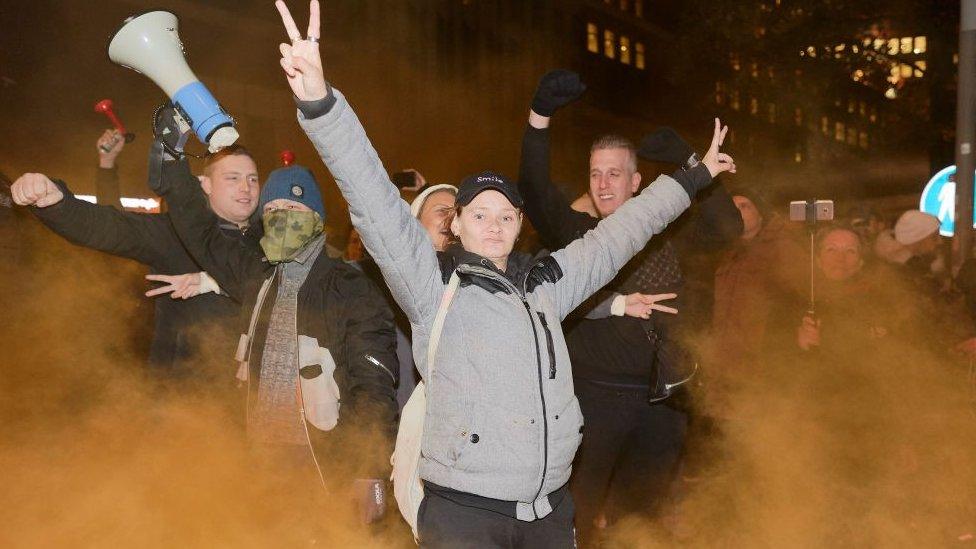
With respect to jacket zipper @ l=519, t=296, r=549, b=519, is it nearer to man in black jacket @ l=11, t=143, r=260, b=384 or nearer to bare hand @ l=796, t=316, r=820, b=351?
man in black jacket @ l=11, t=143, r=260, b=384

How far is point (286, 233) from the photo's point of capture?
3.73 metres

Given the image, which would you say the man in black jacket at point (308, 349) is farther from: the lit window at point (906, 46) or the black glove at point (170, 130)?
the lit window at point (906, 46)

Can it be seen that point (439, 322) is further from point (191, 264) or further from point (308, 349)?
point (191, 264)

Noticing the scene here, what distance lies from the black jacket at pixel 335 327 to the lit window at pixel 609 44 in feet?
85.5

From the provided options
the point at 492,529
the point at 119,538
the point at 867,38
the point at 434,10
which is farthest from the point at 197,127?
the point at 867,38

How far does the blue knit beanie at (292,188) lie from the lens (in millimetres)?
3945

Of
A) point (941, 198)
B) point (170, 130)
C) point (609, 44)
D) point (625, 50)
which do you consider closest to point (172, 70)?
point (170, 130)

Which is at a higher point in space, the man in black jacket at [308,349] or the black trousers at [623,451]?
the man in black jacket at [308,349]

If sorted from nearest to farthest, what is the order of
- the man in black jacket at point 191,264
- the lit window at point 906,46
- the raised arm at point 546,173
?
the raised arm at point 546,173 → the man in black jacket at point 191,264 → the lit window at point 906,46

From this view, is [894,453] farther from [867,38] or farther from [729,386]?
[867,38]

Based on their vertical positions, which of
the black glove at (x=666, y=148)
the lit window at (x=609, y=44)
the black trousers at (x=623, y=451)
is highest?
the lit window at (x=609, y=44)

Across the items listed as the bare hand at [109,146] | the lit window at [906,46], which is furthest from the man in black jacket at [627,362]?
the lit window at [906,46]

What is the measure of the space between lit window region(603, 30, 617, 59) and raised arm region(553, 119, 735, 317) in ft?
86.7

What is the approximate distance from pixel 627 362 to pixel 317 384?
1.36 m
